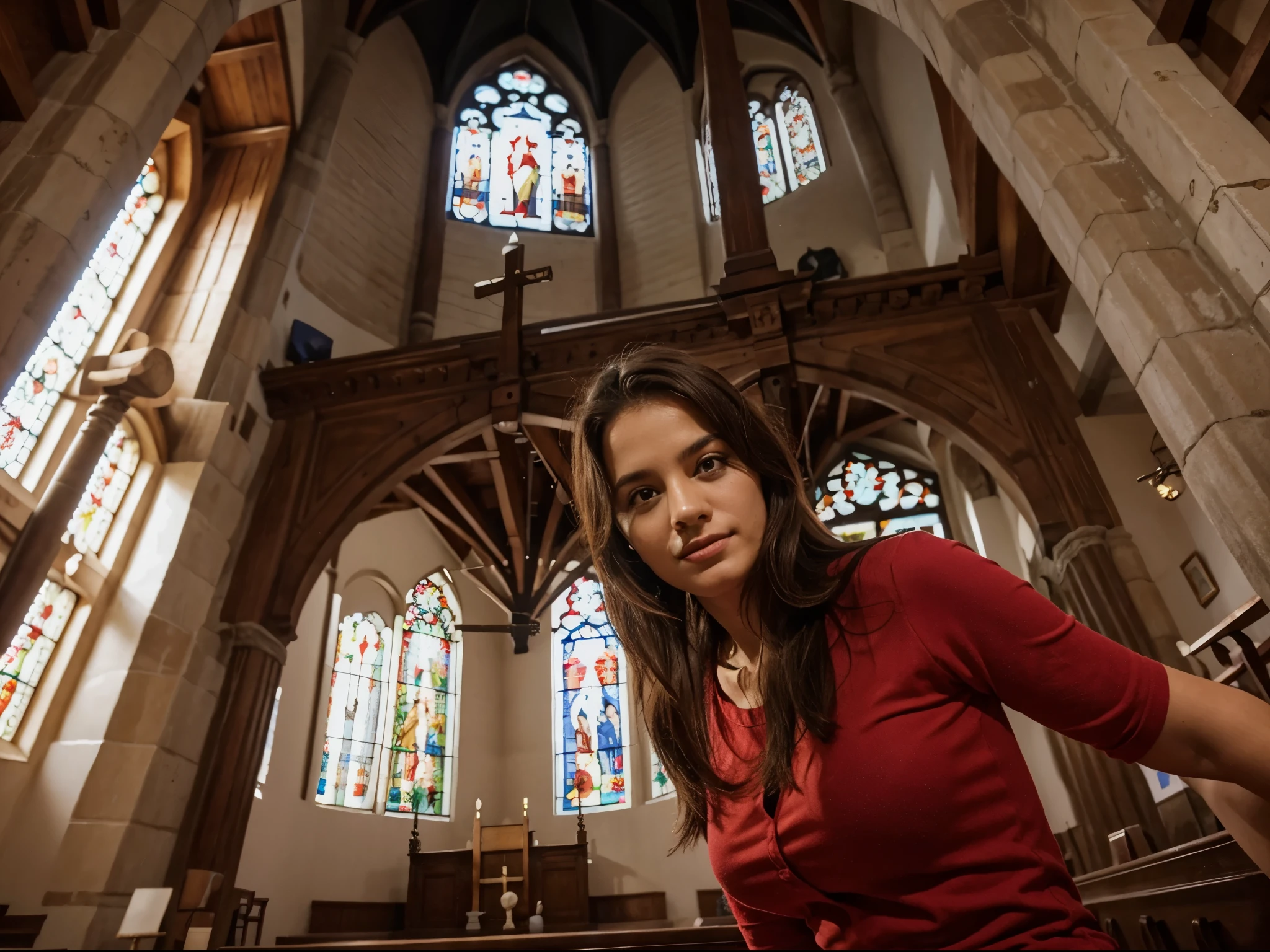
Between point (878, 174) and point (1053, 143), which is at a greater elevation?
point (878, 174)

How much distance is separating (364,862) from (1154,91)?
1011 centimetres

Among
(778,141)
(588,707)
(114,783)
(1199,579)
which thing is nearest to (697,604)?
(114,783)

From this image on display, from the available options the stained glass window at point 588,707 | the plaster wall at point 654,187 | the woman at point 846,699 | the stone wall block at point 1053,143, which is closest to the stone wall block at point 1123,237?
the stone wall block at point 1053,143

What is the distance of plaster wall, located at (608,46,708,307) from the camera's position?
11727 millimetres

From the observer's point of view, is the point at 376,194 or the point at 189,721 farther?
the point at 376,194

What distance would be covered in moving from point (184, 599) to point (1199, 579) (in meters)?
6.95

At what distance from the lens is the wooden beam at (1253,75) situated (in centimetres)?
277

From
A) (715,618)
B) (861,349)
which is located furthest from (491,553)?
(715,618)

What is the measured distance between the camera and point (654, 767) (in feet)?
36.2

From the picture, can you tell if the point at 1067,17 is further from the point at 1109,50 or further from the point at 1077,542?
the point at 1077,542

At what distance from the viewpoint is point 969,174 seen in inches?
231

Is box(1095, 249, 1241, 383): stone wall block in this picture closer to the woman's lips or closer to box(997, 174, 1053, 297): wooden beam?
the woman's lips

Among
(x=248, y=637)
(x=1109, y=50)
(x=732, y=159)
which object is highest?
(x=732, y=159)

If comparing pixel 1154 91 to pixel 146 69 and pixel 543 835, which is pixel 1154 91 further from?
pixel 543 835
